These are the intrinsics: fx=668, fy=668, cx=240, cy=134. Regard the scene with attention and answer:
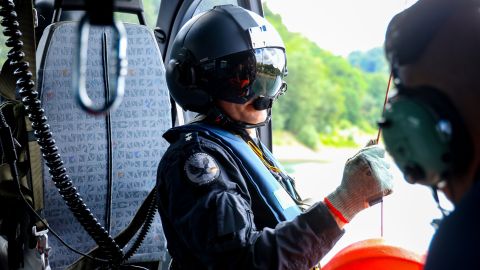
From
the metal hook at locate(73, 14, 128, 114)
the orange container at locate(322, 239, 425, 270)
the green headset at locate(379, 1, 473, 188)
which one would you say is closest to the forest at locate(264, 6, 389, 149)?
the orange container at locate(322, 239, 425, 270)

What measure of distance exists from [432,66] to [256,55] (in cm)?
100

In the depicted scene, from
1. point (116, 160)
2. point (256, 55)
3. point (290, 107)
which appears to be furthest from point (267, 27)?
point (290, 107)

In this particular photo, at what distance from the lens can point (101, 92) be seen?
2.36 m

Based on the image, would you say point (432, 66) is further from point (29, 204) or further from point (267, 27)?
point (29, 204)

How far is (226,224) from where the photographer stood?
63.1 inches

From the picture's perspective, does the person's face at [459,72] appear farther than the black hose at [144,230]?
No

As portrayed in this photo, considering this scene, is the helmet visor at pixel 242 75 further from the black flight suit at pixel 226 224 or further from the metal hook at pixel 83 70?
the metal hook at pixel 83 70

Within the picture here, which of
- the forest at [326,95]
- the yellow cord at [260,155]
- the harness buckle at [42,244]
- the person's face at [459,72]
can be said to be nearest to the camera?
the person's face at [459,72]

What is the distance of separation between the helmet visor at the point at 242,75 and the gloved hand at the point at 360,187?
357 millimetres

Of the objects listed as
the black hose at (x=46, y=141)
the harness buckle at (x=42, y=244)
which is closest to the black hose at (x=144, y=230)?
the black hose at (x=46, y=141)

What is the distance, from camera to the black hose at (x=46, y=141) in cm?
197

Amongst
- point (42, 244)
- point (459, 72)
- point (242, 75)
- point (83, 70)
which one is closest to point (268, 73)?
point (242, 75)

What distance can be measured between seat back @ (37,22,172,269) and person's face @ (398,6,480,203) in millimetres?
1555

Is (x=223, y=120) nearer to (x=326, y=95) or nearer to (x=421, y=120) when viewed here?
(x=421, y=120)
